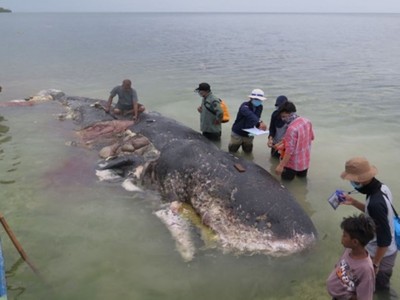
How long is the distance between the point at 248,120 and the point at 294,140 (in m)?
1.94

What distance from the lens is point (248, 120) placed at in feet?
30.9

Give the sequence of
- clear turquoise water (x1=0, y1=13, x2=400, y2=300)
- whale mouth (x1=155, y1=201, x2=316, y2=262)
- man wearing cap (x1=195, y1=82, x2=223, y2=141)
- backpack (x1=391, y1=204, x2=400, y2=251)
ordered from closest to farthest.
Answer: backpack (x1=391, y1=204, x2=400, y2=251) → clear turquoise water (x1=0, y1=13, x2=400, y2=300) → whale mouth (x1=155, y1=201, x2=316, y2=262) → man wearing cap (x1=195, y1=82, x2=223, y2=141)

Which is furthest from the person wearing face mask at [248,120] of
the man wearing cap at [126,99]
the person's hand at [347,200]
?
the person's hand at [347,200]

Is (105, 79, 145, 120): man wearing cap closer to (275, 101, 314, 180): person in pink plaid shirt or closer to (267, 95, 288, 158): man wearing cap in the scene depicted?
(267, 95, 288, 158): man wearing cap

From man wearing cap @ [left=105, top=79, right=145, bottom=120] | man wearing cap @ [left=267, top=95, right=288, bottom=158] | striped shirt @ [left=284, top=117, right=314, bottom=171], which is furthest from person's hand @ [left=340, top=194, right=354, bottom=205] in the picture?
man wearing cap @ [left=105, top=79, right=145, bottom=120]

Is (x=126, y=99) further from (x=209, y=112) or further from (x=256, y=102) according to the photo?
(x=256, y=102)

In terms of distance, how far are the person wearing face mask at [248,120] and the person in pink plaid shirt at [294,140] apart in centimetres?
112

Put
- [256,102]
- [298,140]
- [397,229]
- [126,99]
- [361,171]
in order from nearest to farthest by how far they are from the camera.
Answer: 1. [361,171]
2. [397,229]
3. [298,140]
4. [256,102]
5. [126,99]

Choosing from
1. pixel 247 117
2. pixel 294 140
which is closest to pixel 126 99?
pixel 247 117

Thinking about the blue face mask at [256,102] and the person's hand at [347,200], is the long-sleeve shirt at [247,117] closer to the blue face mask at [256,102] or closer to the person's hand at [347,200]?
the blue face mask at [256,102]

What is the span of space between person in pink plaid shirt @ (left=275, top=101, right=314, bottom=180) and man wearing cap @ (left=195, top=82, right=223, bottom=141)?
246cm

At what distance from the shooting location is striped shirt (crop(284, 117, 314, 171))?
7.62 m

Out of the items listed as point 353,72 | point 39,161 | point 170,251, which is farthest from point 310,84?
point 170,251

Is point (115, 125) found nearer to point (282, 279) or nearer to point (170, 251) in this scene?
point (170, 251)
